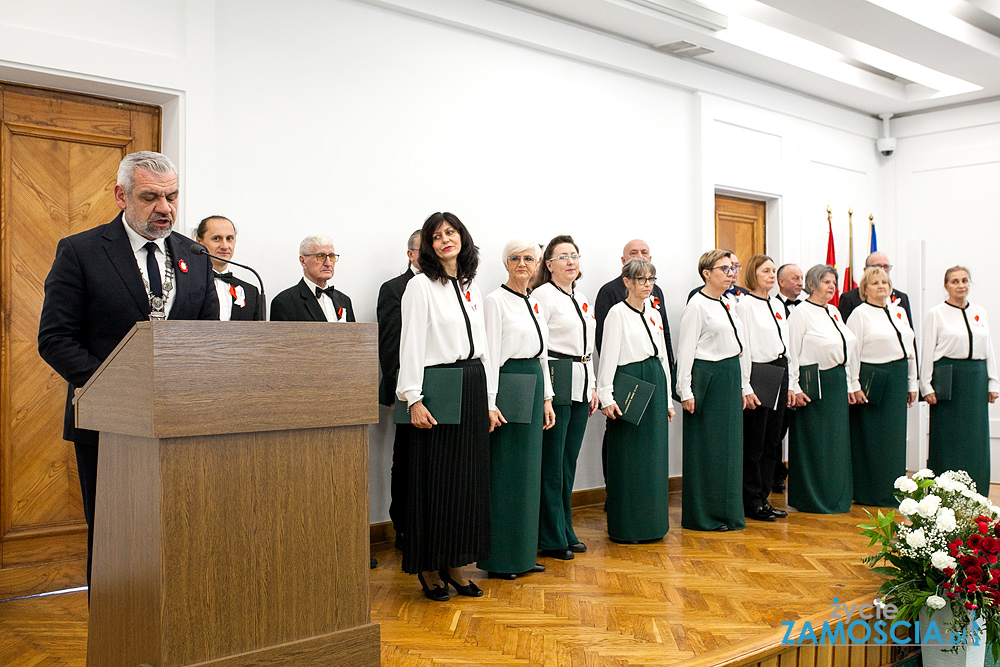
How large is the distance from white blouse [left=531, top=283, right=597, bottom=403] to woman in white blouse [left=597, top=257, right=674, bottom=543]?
20cm

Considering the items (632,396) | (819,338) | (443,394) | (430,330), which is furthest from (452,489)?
(819,338)

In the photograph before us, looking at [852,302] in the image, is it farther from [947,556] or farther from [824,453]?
[947,556]

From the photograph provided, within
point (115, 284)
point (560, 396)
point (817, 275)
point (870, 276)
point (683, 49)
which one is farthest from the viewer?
point (683, 49)

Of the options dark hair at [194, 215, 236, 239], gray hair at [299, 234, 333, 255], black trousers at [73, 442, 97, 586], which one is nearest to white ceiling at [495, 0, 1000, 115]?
gray hair at [299, 234, 333, 255]

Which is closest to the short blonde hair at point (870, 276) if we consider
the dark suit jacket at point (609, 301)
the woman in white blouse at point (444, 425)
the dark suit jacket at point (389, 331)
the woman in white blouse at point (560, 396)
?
the dark suit jacket at point (609, 301)

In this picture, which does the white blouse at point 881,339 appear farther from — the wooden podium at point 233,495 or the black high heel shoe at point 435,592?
the wooden podium at point 233,495

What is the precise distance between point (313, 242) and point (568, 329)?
140 centimetres

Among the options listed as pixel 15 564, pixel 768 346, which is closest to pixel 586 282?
pixel 768 346

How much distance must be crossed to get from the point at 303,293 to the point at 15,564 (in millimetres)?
1805

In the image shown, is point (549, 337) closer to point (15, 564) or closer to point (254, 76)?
point (254, 76)

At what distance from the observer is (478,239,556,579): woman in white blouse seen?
4211 millimetres

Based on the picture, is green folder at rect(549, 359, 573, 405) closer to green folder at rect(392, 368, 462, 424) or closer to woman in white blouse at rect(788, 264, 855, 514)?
green folder at rect(392, 368, 462, 424)

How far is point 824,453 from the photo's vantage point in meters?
5.93

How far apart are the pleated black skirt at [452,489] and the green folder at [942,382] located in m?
4.11
